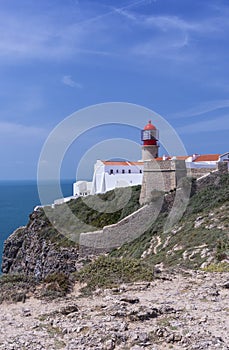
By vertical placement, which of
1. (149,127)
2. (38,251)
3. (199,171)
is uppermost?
(149,127)

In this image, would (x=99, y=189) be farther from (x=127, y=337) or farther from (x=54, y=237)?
(x=127, y=337)

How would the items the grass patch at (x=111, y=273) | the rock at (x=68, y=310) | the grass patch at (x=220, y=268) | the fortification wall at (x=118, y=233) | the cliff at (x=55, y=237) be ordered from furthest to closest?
the cliff at (x=55, y=237), the fortification wall at (x=118, y=233), the grass patch at (x=220, y=268), the grass patch at (x=111, y=273), the rock at (x=68, y=310)

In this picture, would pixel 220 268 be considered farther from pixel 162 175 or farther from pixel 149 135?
pixel 149 135

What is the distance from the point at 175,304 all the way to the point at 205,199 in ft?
59.4

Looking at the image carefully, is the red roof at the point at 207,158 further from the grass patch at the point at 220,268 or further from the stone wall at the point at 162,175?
the grass patch at the point at 220,268

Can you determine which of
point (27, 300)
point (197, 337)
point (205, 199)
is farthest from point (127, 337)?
point (205, 199)

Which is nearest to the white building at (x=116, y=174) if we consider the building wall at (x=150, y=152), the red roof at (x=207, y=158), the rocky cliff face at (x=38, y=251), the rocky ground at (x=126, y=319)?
the red roof at (x=207, y=158)

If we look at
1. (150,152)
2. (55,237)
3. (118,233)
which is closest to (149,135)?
(150,152)

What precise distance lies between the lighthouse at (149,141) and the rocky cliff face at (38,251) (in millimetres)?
11506

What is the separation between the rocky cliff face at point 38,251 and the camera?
27736 mm

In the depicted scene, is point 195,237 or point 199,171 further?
point 199,171

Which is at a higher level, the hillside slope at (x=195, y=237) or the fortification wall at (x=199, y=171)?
the fortification wall at (x=199, y=171)

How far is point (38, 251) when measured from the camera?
32375 mm

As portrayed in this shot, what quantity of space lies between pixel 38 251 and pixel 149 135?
15.3m
